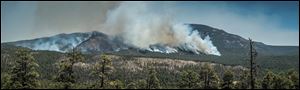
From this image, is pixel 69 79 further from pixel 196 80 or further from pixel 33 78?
pixel 196 80

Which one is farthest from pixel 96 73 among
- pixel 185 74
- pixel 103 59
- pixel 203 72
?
pixel 185 74

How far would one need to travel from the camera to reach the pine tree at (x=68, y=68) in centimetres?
7862

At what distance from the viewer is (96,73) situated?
265ft

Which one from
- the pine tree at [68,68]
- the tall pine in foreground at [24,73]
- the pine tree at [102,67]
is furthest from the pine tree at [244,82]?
the tall pine in foreground at [24,73]

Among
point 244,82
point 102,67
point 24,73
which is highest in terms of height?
point 102,67

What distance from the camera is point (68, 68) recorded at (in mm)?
79875

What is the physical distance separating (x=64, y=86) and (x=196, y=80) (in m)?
49.9

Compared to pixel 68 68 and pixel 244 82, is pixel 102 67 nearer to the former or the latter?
pixel 68 68

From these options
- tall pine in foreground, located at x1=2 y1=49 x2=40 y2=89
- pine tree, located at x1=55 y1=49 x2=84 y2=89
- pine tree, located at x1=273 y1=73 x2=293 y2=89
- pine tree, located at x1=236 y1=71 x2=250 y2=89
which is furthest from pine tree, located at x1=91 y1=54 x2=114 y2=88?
pine tree, located at x1=273 y1=73 x2=293 y2=89

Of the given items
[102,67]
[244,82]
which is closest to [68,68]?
[102,67]

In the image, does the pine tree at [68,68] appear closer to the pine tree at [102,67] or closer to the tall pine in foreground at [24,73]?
the pine tree at [102,67]

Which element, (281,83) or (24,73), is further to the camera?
(281,83)

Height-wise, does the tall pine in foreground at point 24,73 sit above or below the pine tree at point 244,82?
above

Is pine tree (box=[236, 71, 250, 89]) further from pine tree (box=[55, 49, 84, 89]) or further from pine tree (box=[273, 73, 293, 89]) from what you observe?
pine tree (box=[55, 49, 84, 89])
